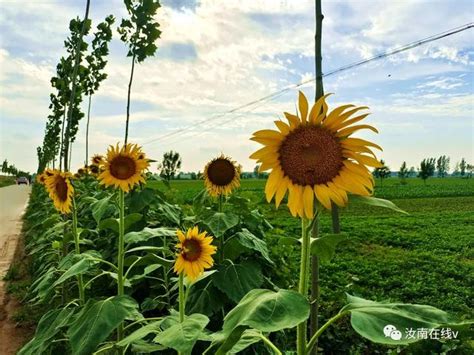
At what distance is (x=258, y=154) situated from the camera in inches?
53.5

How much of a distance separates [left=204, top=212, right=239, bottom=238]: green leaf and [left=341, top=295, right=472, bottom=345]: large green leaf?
144cm

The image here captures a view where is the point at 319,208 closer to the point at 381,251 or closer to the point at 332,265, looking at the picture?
the point at 332,265

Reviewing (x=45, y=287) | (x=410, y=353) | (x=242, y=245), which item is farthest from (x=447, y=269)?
(x=45, y=287)

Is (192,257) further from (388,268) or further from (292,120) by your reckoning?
(388,268)

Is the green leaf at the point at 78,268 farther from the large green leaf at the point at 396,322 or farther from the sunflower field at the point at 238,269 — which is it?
the large green leaf at the point at 396,322

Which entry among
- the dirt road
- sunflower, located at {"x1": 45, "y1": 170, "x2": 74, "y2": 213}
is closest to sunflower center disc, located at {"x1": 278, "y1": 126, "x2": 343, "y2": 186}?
sunflower, located at {"x1": 45, "y1": 170, "x2": 74, "y2": 213}

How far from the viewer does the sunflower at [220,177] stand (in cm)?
307

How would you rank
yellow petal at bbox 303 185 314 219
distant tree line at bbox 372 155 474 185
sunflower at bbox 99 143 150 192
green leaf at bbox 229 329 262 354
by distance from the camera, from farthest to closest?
distant tree line at bbox 372 155 474 185 → sunflower at bbox 99 143 150 192 → green leaf at bbox 229 329 262 354 → yellow petal at bbox 303 185 314 219

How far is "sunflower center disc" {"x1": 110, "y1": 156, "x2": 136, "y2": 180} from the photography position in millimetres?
2539

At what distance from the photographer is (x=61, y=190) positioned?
3.03 metres

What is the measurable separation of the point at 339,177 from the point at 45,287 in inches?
78.5

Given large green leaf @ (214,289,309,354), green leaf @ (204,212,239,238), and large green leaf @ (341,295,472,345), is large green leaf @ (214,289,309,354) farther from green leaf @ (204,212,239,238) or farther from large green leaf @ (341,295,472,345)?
green leaf @ (204,212,239,238)

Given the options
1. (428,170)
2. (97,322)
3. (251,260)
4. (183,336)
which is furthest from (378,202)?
(428,170)

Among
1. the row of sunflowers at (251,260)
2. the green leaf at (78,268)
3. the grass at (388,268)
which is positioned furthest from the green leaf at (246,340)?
the green leaf at (78,268)
